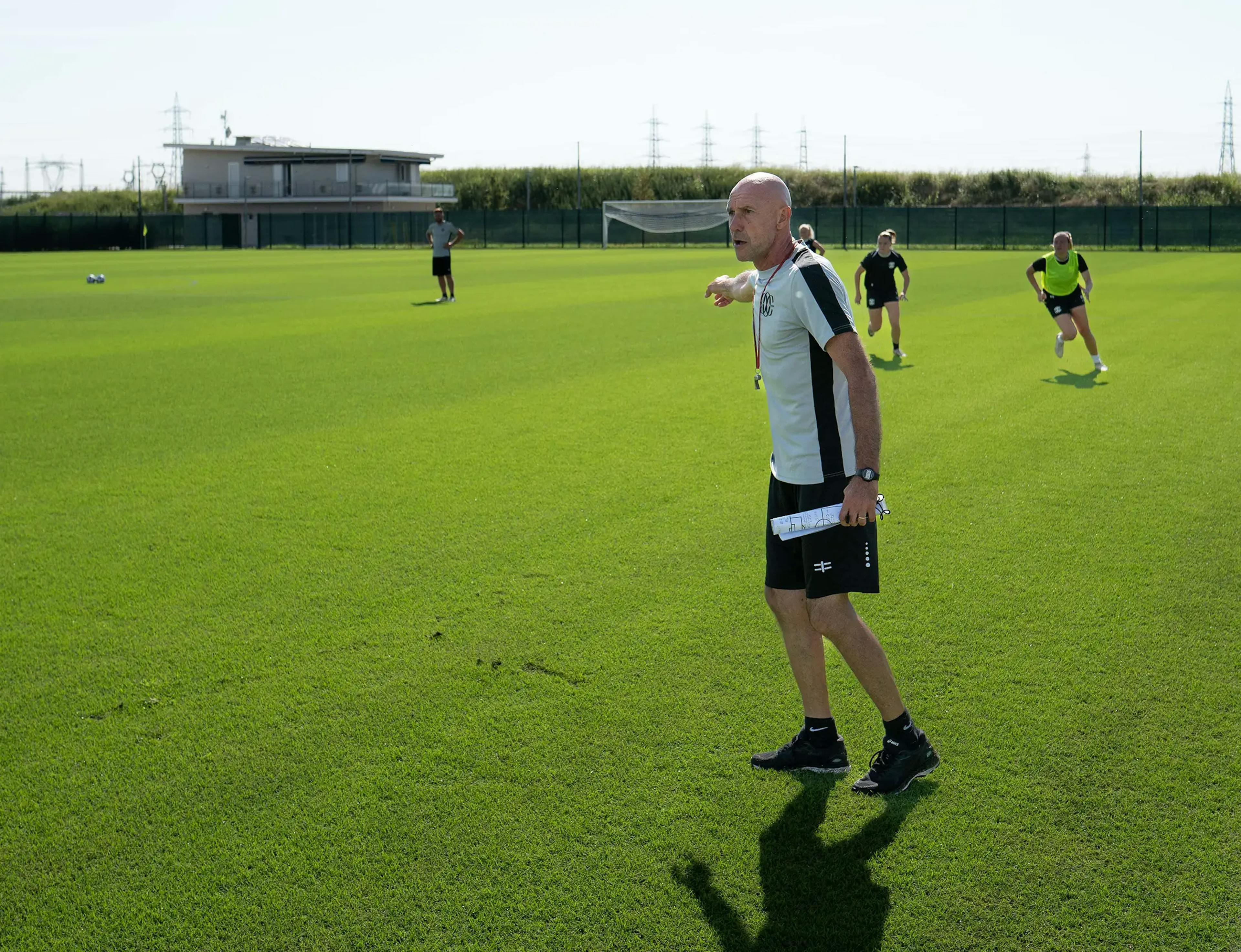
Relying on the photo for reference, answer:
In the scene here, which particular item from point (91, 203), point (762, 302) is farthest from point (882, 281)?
point (91, 203)

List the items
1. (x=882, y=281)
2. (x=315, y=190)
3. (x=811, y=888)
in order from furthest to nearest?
1. (x=315, y=190)
2. (x=882, y=281)
3. (x=811, y=888)

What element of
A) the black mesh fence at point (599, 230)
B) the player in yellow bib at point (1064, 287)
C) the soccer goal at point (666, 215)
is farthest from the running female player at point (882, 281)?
the soccer goal at point (666, 215)

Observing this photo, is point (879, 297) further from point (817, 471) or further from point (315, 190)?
point (315, 190)

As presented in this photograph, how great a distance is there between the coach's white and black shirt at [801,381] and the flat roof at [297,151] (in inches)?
3569

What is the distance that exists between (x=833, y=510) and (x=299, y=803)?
6.70 ft

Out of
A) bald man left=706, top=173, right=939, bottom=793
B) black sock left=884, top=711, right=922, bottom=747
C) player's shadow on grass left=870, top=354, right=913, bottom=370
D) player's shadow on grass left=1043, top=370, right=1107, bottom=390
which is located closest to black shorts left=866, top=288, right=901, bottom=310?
player's shadow on grass left=870, top=354, right=913, bottom=370

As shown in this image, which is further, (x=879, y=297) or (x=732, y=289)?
(x=879, y=297)

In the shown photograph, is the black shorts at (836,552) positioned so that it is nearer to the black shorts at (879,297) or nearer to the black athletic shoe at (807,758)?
the black athletic shoe at (807,758)

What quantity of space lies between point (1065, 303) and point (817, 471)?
12.6 meters

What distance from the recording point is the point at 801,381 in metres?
4.07

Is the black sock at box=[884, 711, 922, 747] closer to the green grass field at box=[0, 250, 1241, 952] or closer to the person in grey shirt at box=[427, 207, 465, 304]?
the green grass field at box=[0, 250, 1241, 952]

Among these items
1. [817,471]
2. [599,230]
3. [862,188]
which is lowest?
[817,471]

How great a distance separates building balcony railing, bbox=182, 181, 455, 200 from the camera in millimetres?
86938

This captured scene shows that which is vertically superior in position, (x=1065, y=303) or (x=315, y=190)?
(x=315, y=190)
